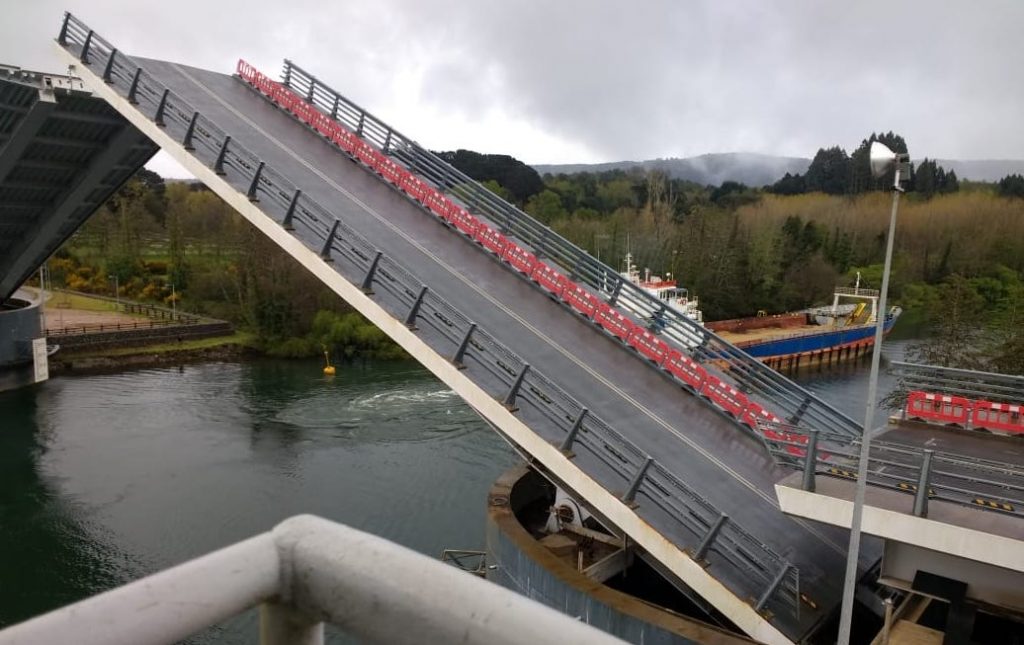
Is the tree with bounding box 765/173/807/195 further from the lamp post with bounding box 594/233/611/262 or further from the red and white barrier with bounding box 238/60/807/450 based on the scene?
the red and white barrier with bounding box 238/60/807/450

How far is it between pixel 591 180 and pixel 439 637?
361 ft

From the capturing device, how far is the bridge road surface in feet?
31.9

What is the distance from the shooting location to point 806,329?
51.5m

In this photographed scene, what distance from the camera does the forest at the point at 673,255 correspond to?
41031mm

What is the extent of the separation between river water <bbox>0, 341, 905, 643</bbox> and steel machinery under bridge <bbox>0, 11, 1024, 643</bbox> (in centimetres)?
638

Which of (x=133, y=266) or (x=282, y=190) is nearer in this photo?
(x=282, y=190)

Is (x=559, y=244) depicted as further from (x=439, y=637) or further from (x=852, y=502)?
(x=439, y=637)

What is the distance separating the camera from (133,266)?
51562 millimetres

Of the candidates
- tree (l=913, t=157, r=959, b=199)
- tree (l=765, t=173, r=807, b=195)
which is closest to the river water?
tree (l=913, t=157, r=959, b=199)

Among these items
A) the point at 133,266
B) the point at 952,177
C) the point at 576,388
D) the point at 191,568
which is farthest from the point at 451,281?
the point at 952,177

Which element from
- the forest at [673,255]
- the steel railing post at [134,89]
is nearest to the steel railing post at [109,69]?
the steel railing post at [134,89]

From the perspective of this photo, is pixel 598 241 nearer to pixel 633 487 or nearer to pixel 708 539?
pixel 633 487

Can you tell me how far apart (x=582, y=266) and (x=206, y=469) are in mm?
13625

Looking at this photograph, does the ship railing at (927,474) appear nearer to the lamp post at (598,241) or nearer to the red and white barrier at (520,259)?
the red and white barrier at (520,259)
